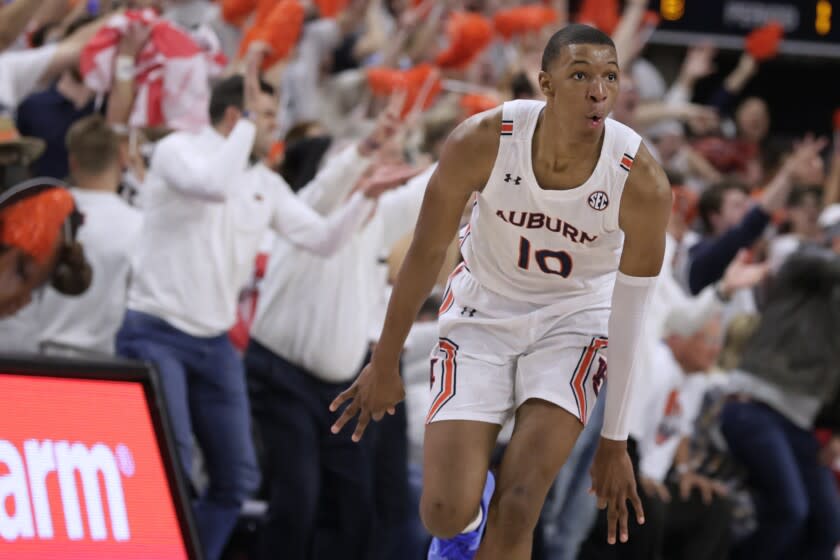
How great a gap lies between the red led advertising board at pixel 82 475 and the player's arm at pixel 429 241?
68 cm

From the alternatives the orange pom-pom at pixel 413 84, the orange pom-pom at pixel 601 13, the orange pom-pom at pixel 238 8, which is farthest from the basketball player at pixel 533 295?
the orange pom-pom at pixel 601 13

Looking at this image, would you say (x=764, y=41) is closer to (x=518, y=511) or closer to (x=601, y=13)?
(x=601, y=13)

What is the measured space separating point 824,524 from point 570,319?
4183mm

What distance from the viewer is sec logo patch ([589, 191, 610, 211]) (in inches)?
160

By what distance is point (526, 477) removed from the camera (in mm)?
4094

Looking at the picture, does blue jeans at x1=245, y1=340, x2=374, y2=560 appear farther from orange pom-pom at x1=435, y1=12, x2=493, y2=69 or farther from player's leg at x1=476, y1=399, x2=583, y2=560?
orange pom-pom at x1=435, y1=12, x2=493, y2=69

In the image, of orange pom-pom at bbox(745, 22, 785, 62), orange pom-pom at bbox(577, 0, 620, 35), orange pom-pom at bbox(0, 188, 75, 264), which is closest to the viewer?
orange pom-pom at bbox(0, 188, 75, 264)

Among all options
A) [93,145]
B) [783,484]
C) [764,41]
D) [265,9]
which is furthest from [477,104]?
[764,41]

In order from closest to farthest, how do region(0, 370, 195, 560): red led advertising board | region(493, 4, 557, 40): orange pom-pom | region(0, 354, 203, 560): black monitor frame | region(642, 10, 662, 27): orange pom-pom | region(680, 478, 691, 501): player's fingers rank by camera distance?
region(0, 370, 195, 560): red led advertising board < region(0, 354, 203, 560): black monitor frame < region(680, 478, 691, 501): player's fingers < region(493, 4, 557, 40): orange pom-pom < region(642, 10, 662, 27): orange pom-pom

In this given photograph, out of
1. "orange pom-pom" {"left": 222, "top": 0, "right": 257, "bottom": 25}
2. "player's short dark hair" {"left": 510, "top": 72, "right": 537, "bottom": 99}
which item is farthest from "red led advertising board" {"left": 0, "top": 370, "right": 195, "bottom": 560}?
"orange pom-pom" {"left": 222, "top": 0, "right": 257, "bottom": 25}

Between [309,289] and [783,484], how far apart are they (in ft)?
10.3

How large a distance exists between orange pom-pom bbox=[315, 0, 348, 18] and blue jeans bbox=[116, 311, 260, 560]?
12.5 ft

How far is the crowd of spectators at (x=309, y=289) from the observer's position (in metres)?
5.73

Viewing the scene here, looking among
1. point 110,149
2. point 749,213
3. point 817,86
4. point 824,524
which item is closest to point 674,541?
point 824,524
